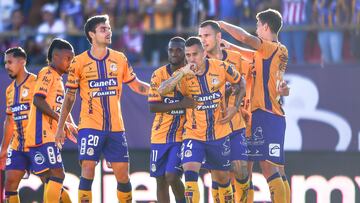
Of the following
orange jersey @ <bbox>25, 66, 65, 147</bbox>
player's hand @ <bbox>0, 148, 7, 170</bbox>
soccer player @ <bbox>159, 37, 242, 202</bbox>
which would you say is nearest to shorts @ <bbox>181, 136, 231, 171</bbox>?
soccer player @ <bbox>159, 37, 242, 202</bbox>

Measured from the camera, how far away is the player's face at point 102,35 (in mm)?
12453

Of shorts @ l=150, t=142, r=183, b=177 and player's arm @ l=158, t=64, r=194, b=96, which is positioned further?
shorts @ l=150, t=142, r=183, b=177

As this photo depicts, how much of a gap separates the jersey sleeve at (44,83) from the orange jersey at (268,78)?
257 cm

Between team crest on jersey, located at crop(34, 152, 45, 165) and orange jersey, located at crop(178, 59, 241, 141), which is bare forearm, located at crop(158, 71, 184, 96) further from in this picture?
team crest on jersey, located at crop(34, 152, 45, 165)

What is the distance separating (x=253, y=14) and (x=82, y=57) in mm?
5566

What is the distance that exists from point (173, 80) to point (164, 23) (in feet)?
21.2

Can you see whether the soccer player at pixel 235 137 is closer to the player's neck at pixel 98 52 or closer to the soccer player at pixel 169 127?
the soccer player at pixel 169 127

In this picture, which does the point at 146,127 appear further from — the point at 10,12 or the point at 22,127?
the point at 10,12

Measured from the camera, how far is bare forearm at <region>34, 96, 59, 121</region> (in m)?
12.9

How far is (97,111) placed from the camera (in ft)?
40.4

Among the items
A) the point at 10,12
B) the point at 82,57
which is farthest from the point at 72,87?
the point at 10,12

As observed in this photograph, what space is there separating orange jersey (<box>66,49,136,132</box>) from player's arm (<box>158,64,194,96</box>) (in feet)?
2.39

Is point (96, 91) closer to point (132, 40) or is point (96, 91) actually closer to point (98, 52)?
point (98, 52)

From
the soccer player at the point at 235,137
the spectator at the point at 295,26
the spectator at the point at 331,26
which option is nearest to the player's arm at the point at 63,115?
the soccer player at the point at 235,137
